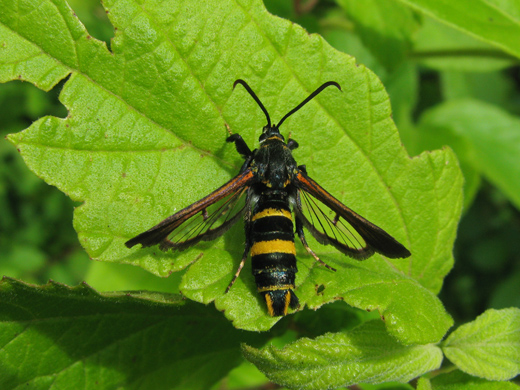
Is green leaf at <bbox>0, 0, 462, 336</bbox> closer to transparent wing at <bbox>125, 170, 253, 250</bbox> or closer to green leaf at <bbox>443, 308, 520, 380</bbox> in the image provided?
transparent wing at <bbox>125, 170, 253, 250</bbox>

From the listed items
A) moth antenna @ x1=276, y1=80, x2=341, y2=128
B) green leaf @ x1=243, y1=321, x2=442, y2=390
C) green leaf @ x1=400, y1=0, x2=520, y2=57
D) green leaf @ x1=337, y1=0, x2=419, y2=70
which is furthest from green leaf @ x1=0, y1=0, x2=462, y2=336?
green leaf @ x1=337, y1=0, x2=419, y2=70

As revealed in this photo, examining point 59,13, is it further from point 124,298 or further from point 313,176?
point 313,176

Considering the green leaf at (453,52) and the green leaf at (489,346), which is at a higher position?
the green leaf at (453,52)

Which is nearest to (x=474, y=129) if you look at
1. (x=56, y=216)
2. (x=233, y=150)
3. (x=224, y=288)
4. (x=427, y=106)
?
(x=427, y=106)

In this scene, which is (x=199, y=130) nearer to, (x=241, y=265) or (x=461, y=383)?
(x=241, y=265)

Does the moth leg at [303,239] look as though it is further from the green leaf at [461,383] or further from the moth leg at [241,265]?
the green leaf at [461,383]

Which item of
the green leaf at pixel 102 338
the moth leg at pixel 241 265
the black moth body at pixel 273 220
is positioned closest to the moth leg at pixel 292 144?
the black moth body at pixel 273 220

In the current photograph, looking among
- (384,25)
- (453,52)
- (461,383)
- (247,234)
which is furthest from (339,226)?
(453,52)
